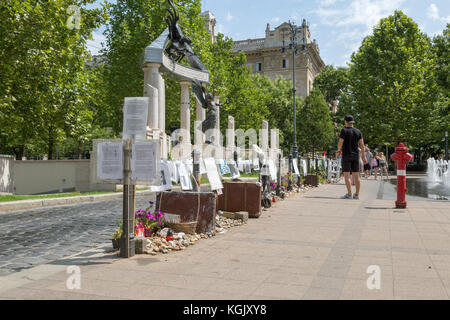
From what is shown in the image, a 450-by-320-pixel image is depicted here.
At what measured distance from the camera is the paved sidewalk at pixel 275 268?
366 centimetres

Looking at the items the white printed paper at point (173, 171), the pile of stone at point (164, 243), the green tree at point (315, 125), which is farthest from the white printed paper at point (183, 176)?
the green tree at point (315, 125)

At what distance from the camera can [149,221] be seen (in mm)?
6094

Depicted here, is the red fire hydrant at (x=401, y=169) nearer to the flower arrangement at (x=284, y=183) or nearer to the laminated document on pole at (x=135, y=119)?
the flower arrangement at (x=284, y=183)

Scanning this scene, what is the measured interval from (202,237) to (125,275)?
224cm

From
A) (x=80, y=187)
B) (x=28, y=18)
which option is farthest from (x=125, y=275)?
(x=80, y=187)

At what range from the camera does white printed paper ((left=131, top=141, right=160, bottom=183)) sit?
5051mm

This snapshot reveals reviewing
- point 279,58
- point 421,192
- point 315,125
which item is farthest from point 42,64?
point 279,58

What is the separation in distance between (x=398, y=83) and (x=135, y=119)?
1548 inches

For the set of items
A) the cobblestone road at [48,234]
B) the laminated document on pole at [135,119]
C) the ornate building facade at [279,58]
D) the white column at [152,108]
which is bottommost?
the cobblestone road at [48,234]

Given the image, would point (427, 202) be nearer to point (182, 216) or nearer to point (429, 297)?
point (182, 216)

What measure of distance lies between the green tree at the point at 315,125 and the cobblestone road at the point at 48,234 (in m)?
46.0

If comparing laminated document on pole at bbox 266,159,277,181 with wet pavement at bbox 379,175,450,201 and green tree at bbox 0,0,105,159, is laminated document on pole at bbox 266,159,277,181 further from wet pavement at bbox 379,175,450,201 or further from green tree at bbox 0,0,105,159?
green tree at bbox 0,0,105,159

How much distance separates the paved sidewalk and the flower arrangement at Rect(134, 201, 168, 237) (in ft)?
2.12

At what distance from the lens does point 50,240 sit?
6.68 m
